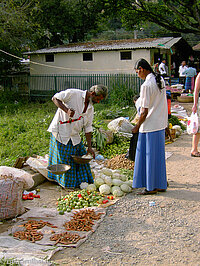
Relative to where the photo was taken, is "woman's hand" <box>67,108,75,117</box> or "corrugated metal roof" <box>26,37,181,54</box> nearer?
"woman's hand" <box>67,108,75,117</box>

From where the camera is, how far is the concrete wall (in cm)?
1725

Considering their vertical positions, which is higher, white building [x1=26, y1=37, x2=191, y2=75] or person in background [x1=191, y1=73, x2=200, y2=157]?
white building [x1=26, y1=37, x2=191, y2=75]

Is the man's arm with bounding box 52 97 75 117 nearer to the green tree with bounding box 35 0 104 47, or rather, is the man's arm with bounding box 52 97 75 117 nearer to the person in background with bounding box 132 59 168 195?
the person in background with bounding box 132 59 168 195

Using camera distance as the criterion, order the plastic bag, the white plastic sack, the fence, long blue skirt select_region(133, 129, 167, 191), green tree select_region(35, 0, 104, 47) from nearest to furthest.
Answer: long blue skirt select_region(133, 129, 167, 191) < the plastic bag < the white plastic sack < the fence < green tree select_region(35, 0, 104, 47)

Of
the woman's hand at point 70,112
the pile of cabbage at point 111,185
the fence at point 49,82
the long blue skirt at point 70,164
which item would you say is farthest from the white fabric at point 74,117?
the fence at point 49,82

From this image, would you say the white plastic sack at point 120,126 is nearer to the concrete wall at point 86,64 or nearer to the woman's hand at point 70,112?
the woman's hand at point 70,112

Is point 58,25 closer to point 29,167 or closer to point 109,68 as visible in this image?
point 109,68

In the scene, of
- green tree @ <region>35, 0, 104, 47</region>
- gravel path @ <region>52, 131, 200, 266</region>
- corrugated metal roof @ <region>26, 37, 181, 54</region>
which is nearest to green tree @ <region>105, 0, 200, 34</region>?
green tree @ <region>35, 0, 104, 47</region>

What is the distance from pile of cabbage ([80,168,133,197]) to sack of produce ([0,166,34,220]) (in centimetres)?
121

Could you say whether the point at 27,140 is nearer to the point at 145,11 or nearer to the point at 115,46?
the point at 115,46

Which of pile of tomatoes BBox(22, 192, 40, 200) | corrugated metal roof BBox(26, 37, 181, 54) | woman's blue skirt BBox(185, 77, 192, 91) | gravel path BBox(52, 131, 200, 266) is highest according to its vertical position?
corrugated metal roof BBox(26, 37, 181, 54)

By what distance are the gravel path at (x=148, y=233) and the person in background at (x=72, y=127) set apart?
908 mm

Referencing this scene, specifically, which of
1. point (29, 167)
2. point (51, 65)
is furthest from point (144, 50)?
point (29, 167)

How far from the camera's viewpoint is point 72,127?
515cm
